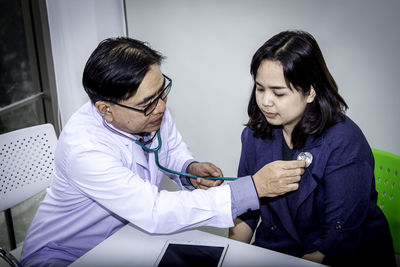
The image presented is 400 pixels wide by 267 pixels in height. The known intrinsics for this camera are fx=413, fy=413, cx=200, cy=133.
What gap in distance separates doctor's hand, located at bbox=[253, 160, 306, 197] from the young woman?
0.32 ft

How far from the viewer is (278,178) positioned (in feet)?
4.19

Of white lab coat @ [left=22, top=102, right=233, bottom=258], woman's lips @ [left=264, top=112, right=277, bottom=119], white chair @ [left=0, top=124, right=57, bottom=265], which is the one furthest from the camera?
white chair @ [left=0, top=124, right=57, bottom=265]

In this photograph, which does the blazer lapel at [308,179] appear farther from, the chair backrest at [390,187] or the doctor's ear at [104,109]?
the doctor's ear at [104,109]

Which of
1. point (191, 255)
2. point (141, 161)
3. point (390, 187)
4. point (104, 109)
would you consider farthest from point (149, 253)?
point (390, 187)

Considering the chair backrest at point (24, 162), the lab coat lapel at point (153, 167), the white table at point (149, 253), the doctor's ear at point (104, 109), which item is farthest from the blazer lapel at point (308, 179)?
the chair backrest at point (24, 162)

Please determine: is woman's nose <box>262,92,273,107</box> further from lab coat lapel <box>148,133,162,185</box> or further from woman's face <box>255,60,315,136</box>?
lab coat lapel <box>148,133,162,185</box>

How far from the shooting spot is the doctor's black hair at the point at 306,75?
131cm

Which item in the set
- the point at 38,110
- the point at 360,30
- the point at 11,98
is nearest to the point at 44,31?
the point at 38,110

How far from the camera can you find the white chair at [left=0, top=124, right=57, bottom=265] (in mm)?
1683

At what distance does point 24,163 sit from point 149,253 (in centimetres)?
81

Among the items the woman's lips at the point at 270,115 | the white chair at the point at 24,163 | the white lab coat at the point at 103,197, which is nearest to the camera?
the white lab coat at the point at 103,197

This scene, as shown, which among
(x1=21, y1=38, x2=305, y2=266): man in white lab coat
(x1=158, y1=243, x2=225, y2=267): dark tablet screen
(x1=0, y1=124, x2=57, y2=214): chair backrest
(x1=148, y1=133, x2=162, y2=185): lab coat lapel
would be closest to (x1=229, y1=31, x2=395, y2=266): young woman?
(x1=21, y1=38, x2=305, y2=266): man in white lab coat

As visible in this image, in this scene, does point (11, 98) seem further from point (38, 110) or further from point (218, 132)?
point (218, 132)

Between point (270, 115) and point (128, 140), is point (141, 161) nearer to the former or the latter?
point (128, 140)
